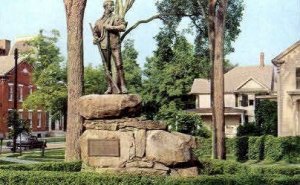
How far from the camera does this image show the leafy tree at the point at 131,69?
66594mm

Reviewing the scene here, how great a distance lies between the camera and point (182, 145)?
1405 cm

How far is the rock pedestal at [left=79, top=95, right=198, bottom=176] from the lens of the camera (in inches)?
554

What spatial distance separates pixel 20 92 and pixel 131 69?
46.0 ft

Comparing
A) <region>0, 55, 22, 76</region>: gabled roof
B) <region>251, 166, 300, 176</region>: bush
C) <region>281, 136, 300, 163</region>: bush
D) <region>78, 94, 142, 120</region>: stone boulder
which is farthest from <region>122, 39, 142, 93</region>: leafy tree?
<region>78, 94, 142, 120</region>: stone boulder

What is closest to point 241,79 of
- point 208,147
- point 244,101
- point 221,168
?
point 244,101

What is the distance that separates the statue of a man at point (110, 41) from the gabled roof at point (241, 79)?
46969 mm

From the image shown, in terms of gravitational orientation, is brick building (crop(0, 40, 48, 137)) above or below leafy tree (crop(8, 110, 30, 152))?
above

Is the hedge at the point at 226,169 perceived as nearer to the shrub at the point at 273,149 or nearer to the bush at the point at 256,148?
the shrub at the point at 273,149

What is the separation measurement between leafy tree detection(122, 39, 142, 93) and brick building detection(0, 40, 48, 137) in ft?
38.2

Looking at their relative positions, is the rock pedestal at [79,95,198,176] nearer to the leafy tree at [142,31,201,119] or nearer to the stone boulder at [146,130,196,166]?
the stone boulder at [146,130,196,166]

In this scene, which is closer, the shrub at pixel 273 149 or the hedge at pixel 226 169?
the hedge at pixel 226 169

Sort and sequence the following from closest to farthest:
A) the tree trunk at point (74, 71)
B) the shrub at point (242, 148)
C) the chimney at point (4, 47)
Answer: the tree trunk at point (74, 71)
the shrub at point (242, 148)
the chimney at point (4, 47)

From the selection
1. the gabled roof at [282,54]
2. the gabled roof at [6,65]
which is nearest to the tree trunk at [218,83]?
the gabled roof at [282,54]

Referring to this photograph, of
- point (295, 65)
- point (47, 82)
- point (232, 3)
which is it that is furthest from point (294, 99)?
point (47, 82)
